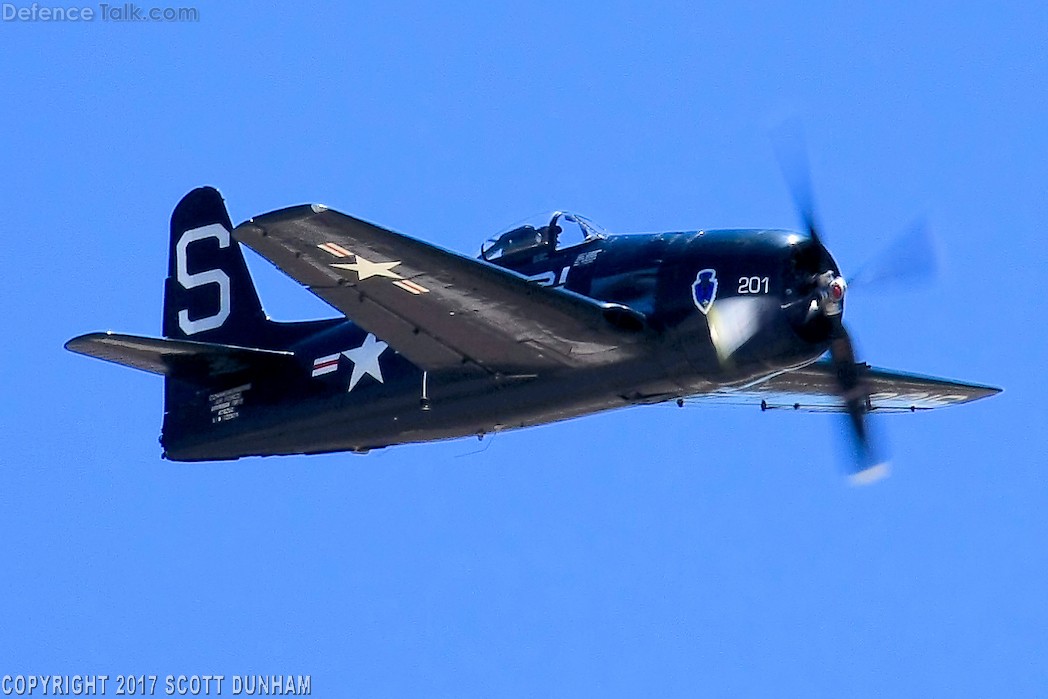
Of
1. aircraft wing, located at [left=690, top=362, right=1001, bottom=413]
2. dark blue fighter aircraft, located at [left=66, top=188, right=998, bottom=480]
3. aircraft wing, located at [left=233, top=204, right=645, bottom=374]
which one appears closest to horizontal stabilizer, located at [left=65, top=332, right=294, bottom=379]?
dark blue fighter aircraft, located at [left=66, top=188, right=998, bottom=480]

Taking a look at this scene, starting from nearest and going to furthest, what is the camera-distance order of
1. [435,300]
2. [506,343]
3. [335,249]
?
[335,249], [435,300], [506,343]

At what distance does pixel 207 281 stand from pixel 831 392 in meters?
7.79

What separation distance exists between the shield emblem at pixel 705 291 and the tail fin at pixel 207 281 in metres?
6.29

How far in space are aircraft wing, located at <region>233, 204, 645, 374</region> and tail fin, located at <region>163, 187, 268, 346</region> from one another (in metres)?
3.94

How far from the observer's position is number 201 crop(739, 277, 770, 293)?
1524 cm

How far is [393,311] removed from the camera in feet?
52.4

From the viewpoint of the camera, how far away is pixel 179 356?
18.6m

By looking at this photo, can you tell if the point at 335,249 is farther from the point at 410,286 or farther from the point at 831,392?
the point at 831,392

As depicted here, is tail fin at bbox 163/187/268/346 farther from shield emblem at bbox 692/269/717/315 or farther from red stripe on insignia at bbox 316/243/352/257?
shield emblem at bbox 692/269/717/315

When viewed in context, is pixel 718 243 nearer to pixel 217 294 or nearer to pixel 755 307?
pixel 755 307

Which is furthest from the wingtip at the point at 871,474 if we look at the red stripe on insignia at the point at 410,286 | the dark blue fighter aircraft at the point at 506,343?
the red stripe on insignia at the point at 410,286

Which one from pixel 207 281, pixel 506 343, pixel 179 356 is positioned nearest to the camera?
pixel 506 343

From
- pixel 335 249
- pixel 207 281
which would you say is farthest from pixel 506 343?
pixel 207 281

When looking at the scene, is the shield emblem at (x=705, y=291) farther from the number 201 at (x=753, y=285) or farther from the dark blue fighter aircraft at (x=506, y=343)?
the number 201 at (x=753, y=285)
